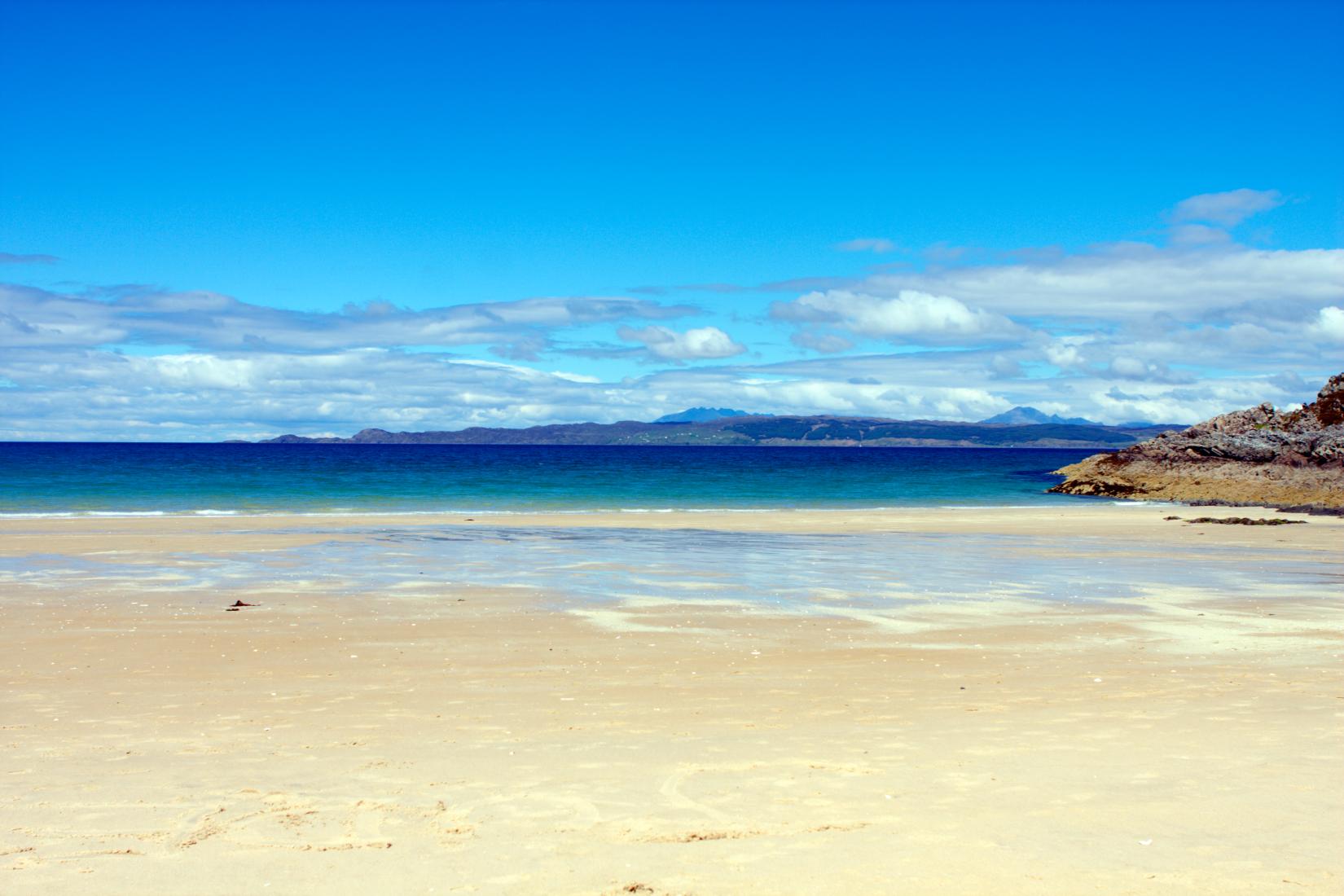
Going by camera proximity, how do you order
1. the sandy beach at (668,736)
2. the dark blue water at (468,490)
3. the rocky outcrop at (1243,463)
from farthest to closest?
1. the rocky outcrop at (1243,463)
2. the dark blue water at (468,490)
3. the sandy beach at (668,736)

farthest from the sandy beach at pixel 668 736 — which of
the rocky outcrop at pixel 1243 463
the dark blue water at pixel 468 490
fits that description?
the rocky outcrop at pixel 1243 463

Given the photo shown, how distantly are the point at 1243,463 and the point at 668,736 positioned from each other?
184 ft

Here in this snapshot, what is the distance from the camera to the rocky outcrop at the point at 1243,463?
51.0 m

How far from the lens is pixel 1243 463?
56062mm

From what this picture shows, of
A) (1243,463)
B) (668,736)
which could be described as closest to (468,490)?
(1243,463)

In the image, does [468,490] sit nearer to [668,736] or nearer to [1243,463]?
[1243,463]

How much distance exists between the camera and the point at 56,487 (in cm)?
6181

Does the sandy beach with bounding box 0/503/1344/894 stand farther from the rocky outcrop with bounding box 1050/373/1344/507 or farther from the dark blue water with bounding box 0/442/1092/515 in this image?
the rocky outcrop with bounding box 1050/373/1344/507

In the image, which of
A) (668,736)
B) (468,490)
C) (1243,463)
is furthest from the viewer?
(468,490)

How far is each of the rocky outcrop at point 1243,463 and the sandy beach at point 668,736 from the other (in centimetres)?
3520

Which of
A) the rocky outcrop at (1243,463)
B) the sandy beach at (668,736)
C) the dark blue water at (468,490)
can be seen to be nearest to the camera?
the sandy beach at (668,736)

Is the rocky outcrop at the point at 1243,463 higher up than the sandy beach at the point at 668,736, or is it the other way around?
the rocky outcrop at the point at 1243,463

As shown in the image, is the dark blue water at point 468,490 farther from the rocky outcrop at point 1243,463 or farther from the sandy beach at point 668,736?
the sandy beach at point 668,736

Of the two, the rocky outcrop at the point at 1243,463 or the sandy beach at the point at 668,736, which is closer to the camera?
the sandy beach at the point at 668,736
